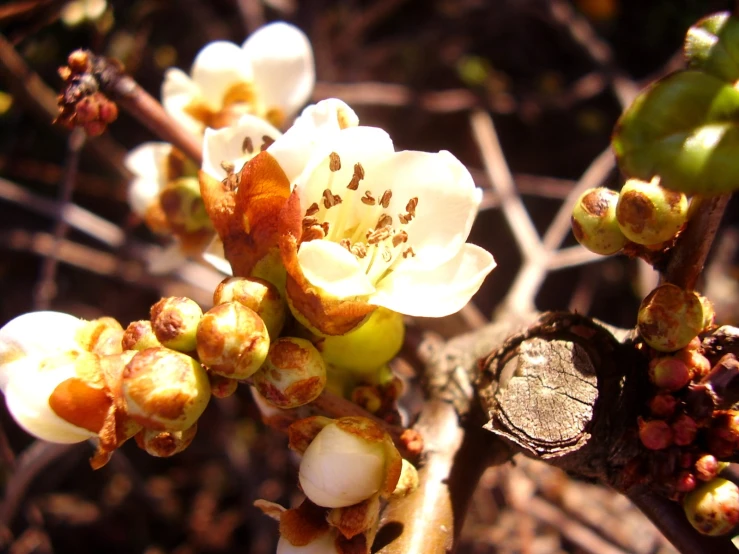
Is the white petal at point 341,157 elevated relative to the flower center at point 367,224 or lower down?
elevated

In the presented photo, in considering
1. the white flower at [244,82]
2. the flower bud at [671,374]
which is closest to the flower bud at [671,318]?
the flower bud at [671,374]

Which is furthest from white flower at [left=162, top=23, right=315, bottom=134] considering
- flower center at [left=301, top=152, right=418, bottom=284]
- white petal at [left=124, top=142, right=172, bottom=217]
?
flower center at [left=301, top=152, right=418, bottom=284]

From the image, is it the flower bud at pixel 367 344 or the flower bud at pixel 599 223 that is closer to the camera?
the flower bud at pixel 599 223

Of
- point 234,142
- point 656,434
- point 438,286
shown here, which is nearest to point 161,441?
point 438,286

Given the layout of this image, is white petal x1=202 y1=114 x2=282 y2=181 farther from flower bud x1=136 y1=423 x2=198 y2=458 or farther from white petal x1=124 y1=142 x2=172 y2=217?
flower bud x1=136 y1=423 x2=198 y2=458

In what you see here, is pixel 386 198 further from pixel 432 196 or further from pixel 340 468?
pixel 340 468

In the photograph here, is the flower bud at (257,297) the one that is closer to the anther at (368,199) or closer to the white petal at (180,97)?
the anther at (368,199)

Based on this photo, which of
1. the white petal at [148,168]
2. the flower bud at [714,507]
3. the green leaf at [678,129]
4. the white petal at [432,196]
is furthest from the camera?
the white petal at [148,168]
